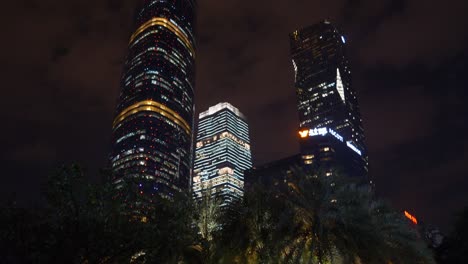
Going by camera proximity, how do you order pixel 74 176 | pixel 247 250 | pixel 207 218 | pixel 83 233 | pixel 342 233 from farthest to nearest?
1. pixel 207 218
2. pixel 247 250
3. pixel 342 233
4. pixel 74 176
5. pixel 83 233

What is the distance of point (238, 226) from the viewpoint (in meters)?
27.6

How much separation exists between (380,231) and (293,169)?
22.8 feet

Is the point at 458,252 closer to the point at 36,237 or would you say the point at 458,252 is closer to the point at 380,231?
the point at 380,231

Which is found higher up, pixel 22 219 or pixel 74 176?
pixel 74 176

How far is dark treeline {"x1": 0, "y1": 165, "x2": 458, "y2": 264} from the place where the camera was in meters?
20.5

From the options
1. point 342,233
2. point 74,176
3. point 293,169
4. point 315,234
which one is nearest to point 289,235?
point 315,234

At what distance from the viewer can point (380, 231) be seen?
25234 millimetres

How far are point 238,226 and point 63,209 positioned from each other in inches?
451

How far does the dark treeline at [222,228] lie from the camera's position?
67.2 feet

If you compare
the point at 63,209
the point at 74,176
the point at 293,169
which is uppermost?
the point at 293,169

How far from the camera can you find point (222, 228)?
2919 cm

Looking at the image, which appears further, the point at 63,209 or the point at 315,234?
the point at 315,234

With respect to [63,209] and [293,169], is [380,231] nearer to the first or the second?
[293,169]

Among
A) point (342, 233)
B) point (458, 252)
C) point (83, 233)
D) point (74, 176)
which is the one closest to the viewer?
point (83, 233)
